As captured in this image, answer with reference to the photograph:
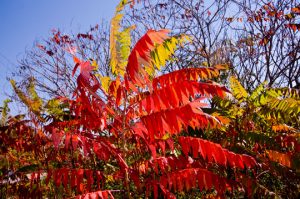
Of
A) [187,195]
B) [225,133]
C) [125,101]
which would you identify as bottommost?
[187,195]

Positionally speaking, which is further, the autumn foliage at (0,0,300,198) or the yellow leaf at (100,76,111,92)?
the yellow leaf at (100,76,111,92)

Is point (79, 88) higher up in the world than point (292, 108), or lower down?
higher up

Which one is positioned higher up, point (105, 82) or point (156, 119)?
point (105, 82)

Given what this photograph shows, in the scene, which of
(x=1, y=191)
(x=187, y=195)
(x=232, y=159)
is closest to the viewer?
(x=232, y=159)

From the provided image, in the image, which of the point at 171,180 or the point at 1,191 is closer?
the point at 171,180

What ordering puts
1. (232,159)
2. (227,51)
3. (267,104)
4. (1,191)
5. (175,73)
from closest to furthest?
(232,159), (175,73), (267,104), (1,191), (227,51)

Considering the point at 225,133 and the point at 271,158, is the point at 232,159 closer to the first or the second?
the point at 271,158

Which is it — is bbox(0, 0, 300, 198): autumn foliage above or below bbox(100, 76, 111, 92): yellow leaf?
below

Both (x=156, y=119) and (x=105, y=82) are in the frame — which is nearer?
(x=156, y=119)

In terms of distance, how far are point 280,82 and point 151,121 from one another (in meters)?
12.6

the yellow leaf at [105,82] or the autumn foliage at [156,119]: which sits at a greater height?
the yellow leaf at [105,82]

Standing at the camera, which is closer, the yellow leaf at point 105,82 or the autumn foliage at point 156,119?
the autumn foliage at point 156,119

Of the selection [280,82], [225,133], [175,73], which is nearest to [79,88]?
[175,73]

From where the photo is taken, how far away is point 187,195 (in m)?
6.20
